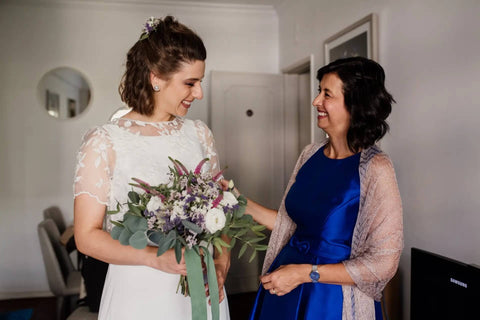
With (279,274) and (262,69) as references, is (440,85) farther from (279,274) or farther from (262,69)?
(262,69)

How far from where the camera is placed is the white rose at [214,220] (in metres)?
1.11

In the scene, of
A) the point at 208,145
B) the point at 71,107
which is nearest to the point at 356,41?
the point at 208,145

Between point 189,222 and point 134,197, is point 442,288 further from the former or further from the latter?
point 134,197

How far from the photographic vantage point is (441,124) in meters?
2.04

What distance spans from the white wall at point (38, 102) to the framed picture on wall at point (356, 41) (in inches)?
81.8

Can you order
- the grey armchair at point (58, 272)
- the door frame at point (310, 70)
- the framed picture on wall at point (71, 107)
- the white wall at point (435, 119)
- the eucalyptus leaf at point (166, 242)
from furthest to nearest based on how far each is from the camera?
1. the framed picture on wall at point (71, 107)
2. the door frame at point (310, 70)
3. the grey armchair at point (58, 272)
4. the white wall at point (435, 119)
5. the eucalyptus leaf at point (166, 242)

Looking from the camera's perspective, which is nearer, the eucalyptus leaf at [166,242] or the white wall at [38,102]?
the eucalyptus leaf at [166,242]

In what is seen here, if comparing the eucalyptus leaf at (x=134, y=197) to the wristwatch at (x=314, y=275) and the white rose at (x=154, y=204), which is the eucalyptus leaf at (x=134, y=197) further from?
the wristwatch at (x=314, y=275)

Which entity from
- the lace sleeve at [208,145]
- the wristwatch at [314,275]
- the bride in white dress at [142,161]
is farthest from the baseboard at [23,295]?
the wristwatch at [314,275]

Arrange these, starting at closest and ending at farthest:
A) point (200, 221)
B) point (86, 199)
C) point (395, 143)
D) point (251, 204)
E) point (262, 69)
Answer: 1. point (200, 221)
2. point (86, 199)
3. point (251, 204)
4. point (395, 143)
5. point (262, 69)

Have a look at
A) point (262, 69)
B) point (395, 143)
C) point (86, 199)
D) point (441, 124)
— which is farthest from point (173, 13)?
point (86, 199)

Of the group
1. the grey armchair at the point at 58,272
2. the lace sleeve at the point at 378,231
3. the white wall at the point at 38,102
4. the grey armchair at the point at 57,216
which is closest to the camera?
the lace sleeve at the point at 378,231

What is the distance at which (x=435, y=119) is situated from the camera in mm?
2084

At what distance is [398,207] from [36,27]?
14.4ft
